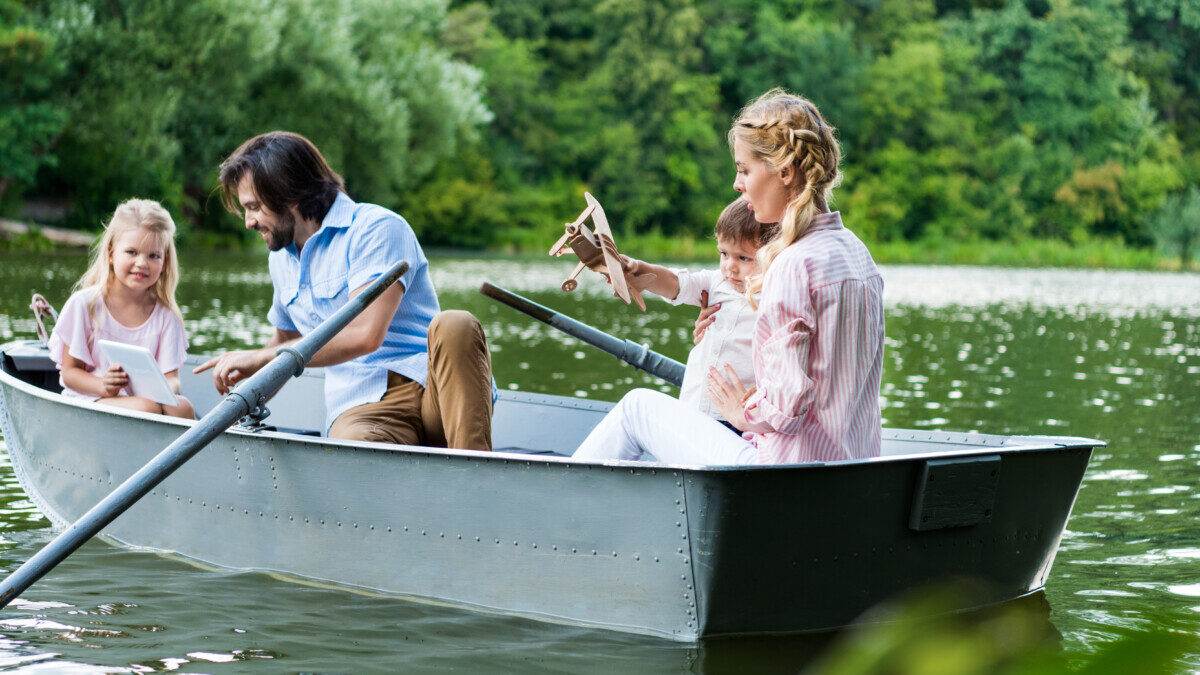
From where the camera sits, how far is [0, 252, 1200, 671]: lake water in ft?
12.1

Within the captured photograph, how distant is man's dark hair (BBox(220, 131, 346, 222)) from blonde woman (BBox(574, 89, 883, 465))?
1641mm

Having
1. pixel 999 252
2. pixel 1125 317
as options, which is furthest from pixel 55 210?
pixel 999 252

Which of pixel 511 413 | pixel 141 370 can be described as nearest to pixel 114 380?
pixel 141 370

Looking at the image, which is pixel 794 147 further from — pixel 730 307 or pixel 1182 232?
pixel 1182 232

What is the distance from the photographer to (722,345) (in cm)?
434

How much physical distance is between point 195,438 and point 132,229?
4.94 ft

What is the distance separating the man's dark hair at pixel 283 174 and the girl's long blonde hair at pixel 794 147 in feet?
5.32

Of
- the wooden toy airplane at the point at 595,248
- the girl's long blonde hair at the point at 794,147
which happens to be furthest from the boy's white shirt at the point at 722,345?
the girl's long blonde hair at the point at 794,147

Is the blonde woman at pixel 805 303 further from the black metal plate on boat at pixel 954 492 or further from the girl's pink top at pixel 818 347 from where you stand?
the black metal plate on boat at pixel 954 492

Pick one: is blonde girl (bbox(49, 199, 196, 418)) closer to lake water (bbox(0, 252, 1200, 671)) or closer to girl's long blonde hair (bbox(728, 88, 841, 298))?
lake water (bbox(0, 252, 1200, 671))

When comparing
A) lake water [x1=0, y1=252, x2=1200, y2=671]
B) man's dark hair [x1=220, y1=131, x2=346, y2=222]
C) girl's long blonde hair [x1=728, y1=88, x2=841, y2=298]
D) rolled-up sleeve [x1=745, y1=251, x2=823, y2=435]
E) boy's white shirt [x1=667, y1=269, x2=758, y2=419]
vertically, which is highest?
girl's long blonde hair [x1=728, y1=88, x2=841, y2=298]

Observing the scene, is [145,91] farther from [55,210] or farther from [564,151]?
[564,151]

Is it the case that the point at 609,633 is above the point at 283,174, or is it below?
below

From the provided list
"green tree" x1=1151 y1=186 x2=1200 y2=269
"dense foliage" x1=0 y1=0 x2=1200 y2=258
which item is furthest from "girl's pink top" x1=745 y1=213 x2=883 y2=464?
"dense foliage" x1=0 y1=0 x2=1200 y2=258
